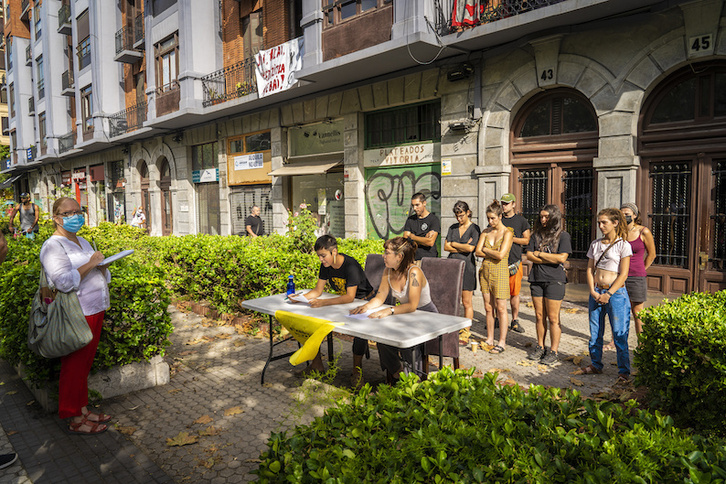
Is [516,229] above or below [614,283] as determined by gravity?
above

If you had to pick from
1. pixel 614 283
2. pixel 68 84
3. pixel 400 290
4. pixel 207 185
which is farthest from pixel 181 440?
pixel 68 84

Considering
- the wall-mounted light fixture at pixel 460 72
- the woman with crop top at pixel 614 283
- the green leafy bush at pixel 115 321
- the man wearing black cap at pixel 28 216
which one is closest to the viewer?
the green leafy bush at pixel 115 321

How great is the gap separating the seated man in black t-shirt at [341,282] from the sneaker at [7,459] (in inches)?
113

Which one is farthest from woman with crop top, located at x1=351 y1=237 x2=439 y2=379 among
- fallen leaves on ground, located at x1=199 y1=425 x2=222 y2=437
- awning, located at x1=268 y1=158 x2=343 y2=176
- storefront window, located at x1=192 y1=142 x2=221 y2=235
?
storefront window, located at x1=192 y1=142 x2=221 y2=235

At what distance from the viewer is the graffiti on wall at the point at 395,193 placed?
1272 centimetres

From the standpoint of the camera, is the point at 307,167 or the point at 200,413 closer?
the point at 200,413

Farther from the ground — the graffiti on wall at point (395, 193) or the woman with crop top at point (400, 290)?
the graffiti on wall at point (395, 193)

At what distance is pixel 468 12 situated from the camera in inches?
426


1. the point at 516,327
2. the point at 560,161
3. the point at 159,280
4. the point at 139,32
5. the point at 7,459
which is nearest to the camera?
the point at 7,459

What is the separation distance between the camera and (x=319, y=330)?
451 cm

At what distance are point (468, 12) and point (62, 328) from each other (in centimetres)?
1006

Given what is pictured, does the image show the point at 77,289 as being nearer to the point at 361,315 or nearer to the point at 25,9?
the point at 361,315

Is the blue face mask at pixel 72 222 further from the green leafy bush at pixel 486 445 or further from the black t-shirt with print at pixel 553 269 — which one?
the black t-shirt with print at pixel 553 269

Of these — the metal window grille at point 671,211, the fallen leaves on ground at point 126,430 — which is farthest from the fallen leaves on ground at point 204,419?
the metal window grille at point 671,211
